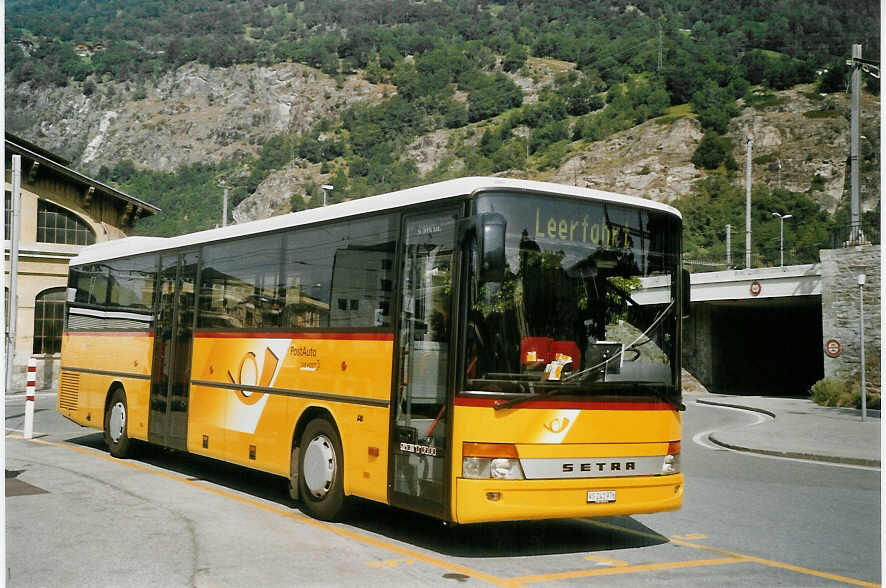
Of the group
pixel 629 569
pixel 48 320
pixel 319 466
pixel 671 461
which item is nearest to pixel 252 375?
pixel 319 466

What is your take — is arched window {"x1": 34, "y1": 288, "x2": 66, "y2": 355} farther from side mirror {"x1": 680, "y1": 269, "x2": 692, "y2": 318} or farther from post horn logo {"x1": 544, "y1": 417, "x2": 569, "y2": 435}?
post horn logo {"x1": 544, "y1": 417, "x2": 569, "y2": 435}

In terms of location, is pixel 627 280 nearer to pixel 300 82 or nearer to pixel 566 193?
pixel 566 193

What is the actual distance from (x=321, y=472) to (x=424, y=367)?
205cm

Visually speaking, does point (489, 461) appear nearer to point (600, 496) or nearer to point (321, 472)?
point (600, 496)

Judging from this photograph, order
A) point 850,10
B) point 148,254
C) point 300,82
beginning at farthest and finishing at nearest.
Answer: point 300,82, point 850,10, point 148,254

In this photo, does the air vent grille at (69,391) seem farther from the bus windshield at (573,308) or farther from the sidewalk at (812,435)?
the sidewalk at (812,435)

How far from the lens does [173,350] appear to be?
44.0ft

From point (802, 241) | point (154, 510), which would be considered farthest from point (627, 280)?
point (802, 241)

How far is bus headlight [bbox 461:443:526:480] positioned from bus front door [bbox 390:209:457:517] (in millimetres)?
211

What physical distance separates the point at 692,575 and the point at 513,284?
2613 mm

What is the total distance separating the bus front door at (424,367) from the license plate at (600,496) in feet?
4.01

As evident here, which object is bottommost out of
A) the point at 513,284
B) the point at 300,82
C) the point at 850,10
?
the point at 513,284

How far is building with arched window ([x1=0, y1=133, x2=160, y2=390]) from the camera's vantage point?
122 feet

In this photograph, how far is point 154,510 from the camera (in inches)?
386
